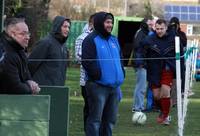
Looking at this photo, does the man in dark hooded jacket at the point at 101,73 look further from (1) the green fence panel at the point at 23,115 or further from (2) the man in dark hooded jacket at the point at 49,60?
(1) the green fence panel at the point at 23,115

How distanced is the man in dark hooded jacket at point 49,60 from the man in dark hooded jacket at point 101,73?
367 millimetres

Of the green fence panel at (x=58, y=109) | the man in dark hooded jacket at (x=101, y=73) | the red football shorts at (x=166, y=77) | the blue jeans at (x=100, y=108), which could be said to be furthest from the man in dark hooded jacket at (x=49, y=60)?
the red football shorts at (x=166, y=77)

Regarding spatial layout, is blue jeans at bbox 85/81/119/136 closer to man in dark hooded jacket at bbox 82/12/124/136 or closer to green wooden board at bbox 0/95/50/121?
man in dark hooded jacket at bbox 82/12/124/136

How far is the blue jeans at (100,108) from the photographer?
9594 mm

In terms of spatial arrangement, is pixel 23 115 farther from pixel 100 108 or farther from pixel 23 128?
pixel 100 108

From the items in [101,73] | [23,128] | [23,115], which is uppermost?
[101,73]

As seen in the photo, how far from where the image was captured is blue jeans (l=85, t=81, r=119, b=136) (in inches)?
378

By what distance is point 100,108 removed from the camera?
9609mm

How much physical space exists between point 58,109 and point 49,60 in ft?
3.77

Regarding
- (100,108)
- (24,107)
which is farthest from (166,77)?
(24,107)

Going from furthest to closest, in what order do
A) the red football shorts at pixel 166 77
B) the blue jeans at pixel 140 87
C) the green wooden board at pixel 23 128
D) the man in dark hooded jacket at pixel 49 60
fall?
the blue jeans at pixel 140 87 → the red football shorts at pixel 166 77 → the man in dark hooded jacket at pixel 49 60 → the green wooden board at pixel 23 128

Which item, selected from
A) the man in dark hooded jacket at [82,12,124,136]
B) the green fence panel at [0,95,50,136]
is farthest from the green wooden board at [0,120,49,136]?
the man in dark hooded jacket at [82,12,124,136]

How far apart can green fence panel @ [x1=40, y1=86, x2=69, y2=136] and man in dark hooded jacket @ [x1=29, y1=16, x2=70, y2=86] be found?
3.22 ft

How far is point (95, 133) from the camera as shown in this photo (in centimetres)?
972
